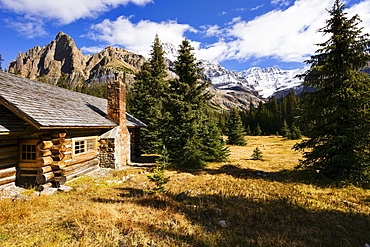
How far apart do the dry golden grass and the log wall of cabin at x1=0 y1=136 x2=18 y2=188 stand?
3513 millimetres

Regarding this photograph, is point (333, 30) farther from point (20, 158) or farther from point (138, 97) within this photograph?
point (138, 97)

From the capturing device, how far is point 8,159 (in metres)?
9.24

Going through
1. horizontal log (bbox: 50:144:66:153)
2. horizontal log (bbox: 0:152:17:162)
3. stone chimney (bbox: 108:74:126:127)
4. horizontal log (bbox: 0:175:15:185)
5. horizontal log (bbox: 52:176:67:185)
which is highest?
stone chimney (bbox: 108:74:126:127)

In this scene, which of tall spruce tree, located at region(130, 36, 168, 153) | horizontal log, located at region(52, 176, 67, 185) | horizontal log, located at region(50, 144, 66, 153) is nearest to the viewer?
horizontal log, located at region(52, 176, 67, 185)

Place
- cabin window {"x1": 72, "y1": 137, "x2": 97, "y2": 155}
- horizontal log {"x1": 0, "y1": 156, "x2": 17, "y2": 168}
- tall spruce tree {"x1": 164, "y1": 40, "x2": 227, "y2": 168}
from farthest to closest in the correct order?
1. tall spruce tree {"x1": 164, "y1": 40, "x2": 227, "y2": 168}
2. cabin window {"x1": 72, "y1": 137, "x2": 97, "y2": 155}
3. horizontal log {"x1": 0, "y1": 156, "x2": 17, "y2": 168}

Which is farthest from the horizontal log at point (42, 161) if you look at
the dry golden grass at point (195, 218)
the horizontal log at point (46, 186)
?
the dry golden grass at point (195, 218)

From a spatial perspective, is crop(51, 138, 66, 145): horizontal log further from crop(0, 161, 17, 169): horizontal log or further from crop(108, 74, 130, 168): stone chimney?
crop(108, 74, 130, 168): stone chimney

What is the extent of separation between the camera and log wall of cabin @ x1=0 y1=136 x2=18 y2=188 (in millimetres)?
8867

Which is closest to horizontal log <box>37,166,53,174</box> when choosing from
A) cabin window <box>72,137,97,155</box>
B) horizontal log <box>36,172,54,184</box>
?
horizontal log <box>36,172,54,184</box>

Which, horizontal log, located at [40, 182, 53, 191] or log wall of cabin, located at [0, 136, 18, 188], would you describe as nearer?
log wall of cabin, located at [0, 136, 18, 188]

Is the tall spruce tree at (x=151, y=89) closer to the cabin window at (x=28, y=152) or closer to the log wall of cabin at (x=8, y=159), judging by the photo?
the cabin window at (x=28, y=152)

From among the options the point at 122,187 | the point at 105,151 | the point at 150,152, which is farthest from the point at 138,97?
the point at 122,187

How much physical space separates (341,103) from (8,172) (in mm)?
19331

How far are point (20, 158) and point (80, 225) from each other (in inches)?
328
